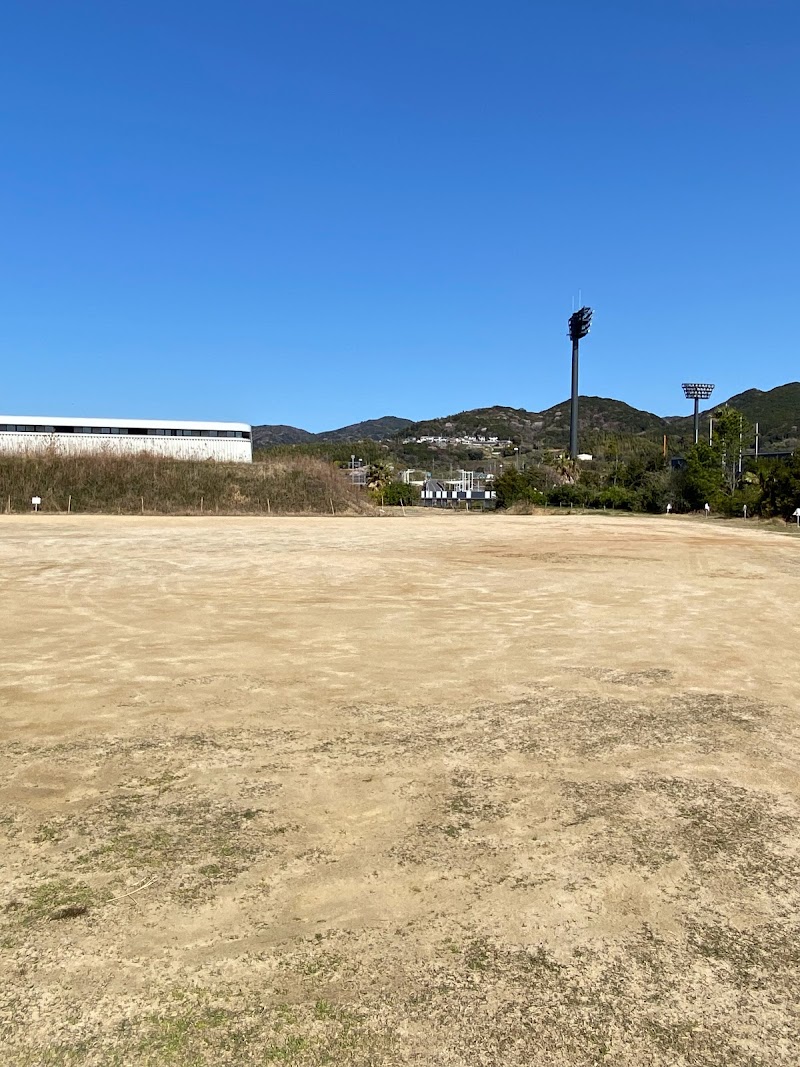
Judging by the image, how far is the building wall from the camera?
51.0 meters

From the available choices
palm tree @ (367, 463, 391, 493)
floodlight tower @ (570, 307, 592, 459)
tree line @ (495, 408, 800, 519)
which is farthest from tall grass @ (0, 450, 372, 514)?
floodlight tower @ (570, 307, 592, 459)

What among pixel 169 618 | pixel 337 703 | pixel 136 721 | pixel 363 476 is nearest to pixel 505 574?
pixel 169 618

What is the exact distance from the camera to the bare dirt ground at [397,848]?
8.05ft

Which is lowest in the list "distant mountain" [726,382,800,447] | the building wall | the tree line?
the tree line

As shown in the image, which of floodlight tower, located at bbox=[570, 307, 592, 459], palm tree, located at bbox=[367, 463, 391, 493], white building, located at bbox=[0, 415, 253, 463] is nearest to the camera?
white building, located at bbox=[0, 415, 253, 463]

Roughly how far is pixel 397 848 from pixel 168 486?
46.1 meters

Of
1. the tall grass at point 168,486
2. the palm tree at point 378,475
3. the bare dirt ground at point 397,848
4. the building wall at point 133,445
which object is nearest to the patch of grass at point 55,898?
the bare dirt ground at point 397,848

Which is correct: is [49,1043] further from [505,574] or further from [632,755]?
[505,574]

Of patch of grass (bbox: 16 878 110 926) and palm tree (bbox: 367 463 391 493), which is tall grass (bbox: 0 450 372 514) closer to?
palm tree (bbox: 367 463 391 493)

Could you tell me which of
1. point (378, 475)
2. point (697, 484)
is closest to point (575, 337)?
point (378, 475)

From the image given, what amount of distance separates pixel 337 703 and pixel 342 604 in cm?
509

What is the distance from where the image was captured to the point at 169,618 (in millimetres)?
9742

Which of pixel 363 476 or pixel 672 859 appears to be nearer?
pixel 672 859

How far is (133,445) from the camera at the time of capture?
5838 cm
